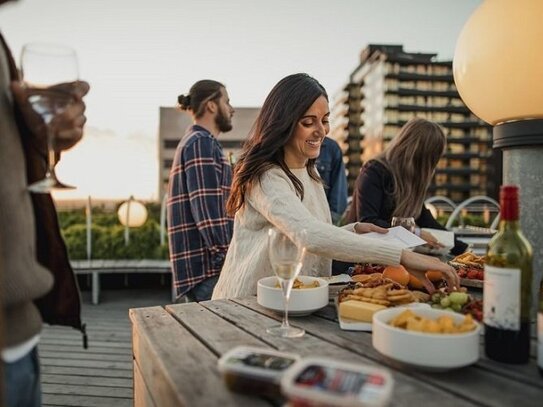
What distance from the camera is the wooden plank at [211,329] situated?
1077 millimetres

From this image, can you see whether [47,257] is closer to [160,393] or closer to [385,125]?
[160,393]

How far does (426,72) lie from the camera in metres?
75.2

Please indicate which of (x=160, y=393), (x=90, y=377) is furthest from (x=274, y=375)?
(x=90, y=377)

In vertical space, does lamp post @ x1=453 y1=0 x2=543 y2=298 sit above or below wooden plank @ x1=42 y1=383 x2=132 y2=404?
above

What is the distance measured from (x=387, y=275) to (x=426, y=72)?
80720mm

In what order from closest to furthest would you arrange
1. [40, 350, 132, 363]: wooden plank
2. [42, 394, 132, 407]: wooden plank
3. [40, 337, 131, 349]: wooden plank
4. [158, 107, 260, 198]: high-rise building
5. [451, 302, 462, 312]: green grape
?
1. [451, 302, 462, 312]: green grape
2. [42, 394, 132, 407]: wooden plank
3. [40, 350, 132, 363]: wooden plank
4. [40, 337, 131, 349]: wooden plank
5. [158, 107, 260, 198]: high-rise building

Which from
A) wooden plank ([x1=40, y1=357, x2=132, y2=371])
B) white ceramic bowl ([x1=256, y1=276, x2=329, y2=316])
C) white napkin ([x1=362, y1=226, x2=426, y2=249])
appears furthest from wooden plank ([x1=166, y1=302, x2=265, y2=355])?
wooden plank ([x1=40, y1=357, x2=132, y2=371])

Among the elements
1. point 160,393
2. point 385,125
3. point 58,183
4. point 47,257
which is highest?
point 385,125

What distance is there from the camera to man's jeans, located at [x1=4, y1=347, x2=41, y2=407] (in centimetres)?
83

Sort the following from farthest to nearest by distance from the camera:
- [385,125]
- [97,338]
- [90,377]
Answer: [385,125] < [97,338] < [90,377]

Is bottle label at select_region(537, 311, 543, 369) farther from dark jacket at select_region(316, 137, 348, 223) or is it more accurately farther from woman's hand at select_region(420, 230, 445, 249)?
dark jacket at select_region(316, 137, 348, 223)

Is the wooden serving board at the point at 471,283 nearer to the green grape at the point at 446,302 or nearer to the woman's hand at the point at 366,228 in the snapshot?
the woman's hand at the point at 366,228

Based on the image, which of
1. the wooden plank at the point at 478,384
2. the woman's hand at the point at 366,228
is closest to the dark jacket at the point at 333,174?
the woman's hand at the point at 366,228

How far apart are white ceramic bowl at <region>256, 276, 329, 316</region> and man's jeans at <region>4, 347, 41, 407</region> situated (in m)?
0.61
